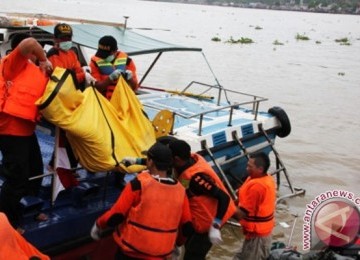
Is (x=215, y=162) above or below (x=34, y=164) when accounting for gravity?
below

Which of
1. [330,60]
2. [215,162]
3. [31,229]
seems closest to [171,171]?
[31,229]

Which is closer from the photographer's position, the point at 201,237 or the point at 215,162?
the point at 201,237

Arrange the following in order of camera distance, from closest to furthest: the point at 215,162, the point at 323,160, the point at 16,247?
the point at 16,247
the point at 215,162
the point at 323,160

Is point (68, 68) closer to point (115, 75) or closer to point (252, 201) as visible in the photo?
point (115, 75)

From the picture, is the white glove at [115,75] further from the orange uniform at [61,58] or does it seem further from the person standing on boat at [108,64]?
the orange uniform at [61,58]

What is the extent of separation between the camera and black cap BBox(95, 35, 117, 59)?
526 cm

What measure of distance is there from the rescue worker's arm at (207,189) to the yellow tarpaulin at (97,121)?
0.75 meters

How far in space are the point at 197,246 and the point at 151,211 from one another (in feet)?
3.00

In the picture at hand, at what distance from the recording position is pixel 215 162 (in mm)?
6355

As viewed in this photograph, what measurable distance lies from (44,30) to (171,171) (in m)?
3.27

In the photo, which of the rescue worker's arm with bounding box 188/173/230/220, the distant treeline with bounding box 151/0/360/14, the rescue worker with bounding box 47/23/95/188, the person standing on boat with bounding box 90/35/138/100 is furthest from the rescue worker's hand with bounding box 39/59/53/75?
the distant treeline with bounding box 151/0/360/14

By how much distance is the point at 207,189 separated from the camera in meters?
4.09

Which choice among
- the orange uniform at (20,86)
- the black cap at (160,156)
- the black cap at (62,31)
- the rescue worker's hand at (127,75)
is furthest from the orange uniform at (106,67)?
the black cap at (160,156)

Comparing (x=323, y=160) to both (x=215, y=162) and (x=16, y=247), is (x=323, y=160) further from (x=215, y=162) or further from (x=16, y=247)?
(x=16, y=247)
